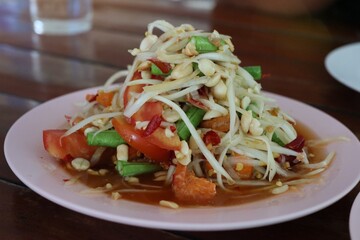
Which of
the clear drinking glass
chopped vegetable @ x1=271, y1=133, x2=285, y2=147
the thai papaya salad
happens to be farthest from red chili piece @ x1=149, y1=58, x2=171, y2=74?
the clear drinking glass

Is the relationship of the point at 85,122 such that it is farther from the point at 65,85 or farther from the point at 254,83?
the point at 65,85

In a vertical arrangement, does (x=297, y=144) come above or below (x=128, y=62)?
above

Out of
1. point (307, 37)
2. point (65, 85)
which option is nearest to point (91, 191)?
point (65, 85)

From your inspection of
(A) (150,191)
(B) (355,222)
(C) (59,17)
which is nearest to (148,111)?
(A) (150,191)

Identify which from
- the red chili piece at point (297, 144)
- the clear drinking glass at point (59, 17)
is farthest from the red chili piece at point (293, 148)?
the clear drinking glass at point (59, 17)

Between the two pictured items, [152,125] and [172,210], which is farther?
[152,125]

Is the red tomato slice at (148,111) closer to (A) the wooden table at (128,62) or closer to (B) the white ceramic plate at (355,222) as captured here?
(A) the wooden table at (128,62)

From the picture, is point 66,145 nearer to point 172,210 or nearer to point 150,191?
point 150,191
